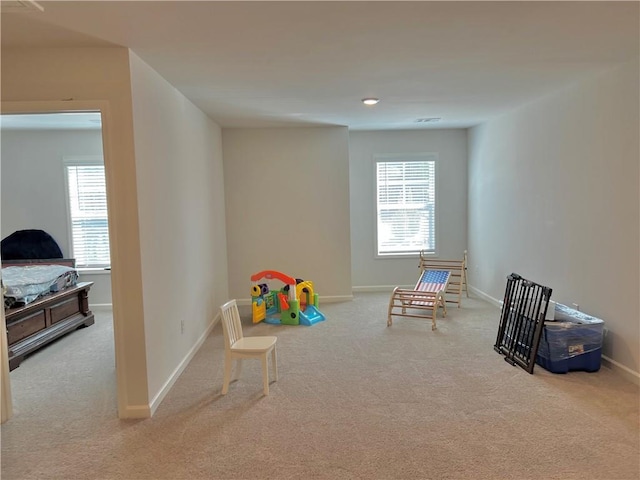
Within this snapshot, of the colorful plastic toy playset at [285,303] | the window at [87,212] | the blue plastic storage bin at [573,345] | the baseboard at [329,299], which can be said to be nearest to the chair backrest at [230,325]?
the colorful plastic toy playset at [285,303]

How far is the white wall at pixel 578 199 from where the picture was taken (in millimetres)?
3227

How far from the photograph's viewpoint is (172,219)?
3465mm

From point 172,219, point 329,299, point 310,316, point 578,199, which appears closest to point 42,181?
point 172,219

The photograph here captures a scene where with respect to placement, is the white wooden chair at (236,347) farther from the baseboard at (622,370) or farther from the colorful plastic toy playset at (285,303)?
the baseboard at (622,370)

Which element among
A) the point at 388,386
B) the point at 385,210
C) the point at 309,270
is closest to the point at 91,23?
the point at 388,386

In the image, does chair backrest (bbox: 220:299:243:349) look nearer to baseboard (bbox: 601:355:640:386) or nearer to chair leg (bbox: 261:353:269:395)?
chair leg (bbox: 261:353:269:395)

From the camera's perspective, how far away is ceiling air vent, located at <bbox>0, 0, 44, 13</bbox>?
1.96 meters

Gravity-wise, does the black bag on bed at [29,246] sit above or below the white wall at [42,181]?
below

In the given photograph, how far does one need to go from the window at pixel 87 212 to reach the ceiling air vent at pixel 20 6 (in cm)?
400

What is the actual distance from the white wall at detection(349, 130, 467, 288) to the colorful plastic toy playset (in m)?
1.51

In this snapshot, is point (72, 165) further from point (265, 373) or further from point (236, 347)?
point (265, 373)

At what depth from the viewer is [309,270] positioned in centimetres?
596

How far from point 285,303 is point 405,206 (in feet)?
8.61

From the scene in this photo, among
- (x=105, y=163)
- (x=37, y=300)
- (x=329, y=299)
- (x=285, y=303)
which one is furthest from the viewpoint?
(x=329, y=299)
